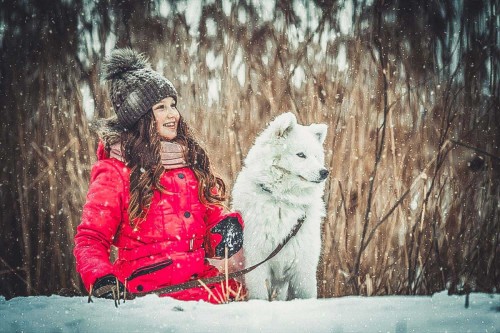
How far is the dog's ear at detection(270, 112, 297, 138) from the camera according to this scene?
7.86 feet

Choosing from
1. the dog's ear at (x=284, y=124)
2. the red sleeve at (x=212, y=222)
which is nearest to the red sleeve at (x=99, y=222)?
the red sleeve at (x=212, y=222)

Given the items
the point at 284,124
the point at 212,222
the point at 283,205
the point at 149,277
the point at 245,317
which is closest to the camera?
the point at 245,317

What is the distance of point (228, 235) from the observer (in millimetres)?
2166

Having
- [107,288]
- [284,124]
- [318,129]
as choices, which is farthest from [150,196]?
[318,129]

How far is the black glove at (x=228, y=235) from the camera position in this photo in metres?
2.16

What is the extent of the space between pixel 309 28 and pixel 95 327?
7.86ft

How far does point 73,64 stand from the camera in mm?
2971

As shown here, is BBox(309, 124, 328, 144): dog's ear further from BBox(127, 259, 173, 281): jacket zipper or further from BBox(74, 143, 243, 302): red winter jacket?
BBox(127, 259, 173, 281): jacket zipper

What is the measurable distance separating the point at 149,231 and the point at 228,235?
0.40 m

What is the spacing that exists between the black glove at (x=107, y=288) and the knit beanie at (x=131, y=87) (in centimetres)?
77

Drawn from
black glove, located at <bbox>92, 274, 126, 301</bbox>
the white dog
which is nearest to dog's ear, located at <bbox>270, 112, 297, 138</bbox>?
the white dog

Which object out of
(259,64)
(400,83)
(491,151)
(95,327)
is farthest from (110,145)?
(491,151)

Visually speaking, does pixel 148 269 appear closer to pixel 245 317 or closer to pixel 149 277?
pixel 149 277

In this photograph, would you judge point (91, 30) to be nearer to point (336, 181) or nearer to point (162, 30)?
point (162, 30)
